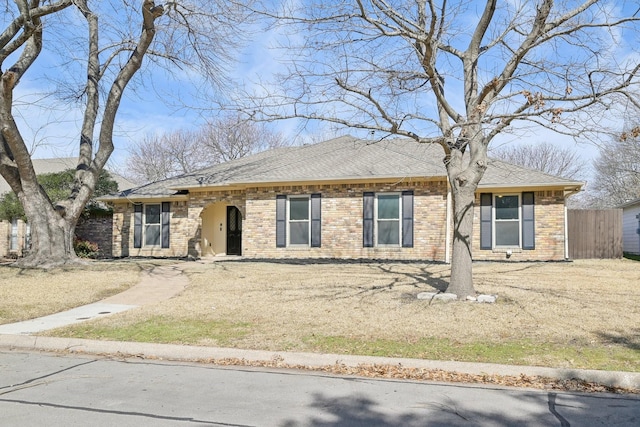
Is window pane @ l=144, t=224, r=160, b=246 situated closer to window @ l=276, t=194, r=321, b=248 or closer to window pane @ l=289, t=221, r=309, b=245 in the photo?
window @ l=276, t=194, r=321, b=248

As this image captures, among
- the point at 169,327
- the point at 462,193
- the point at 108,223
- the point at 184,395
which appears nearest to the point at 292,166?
the point at 108,223

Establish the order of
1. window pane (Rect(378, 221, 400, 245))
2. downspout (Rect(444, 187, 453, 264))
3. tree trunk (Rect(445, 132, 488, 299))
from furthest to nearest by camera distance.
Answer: window pane (Rect(378, 221, 400, 245))
downspout (Rect(444, 187, 453, 264))
tree trunk (Rect(445, 132, 488, 299))

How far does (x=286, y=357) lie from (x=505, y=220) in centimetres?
1278

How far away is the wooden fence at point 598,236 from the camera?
64.3 ft

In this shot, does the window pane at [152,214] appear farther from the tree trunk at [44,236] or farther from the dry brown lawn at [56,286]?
the tree trunk at [44,236]

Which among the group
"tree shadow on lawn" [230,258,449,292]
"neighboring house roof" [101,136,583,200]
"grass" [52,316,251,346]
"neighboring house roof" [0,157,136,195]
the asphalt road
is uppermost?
"neighboring house roof" [0,157,136,195]

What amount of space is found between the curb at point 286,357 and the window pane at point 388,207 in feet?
37.1

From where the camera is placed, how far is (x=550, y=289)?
11227 millimetres

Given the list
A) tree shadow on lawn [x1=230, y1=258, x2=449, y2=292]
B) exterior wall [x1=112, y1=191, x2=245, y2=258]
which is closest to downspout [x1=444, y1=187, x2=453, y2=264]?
tree shadow on lawn [x1=230, y1=258, x2=449, y2=292]

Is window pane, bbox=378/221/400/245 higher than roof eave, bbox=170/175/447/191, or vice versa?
roof eave, bbox=170/175/447/191

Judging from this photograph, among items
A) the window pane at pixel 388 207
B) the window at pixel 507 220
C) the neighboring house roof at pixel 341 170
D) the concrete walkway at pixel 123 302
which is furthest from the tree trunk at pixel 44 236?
the window at pixel 507 220

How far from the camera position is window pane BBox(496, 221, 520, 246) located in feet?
57.8

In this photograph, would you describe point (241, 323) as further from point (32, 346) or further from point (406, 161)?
point (406, 161)

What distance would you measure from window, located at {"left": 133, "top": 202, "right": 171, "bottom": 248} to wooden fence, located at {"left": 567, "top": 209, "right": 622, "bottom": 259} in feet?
49.7
